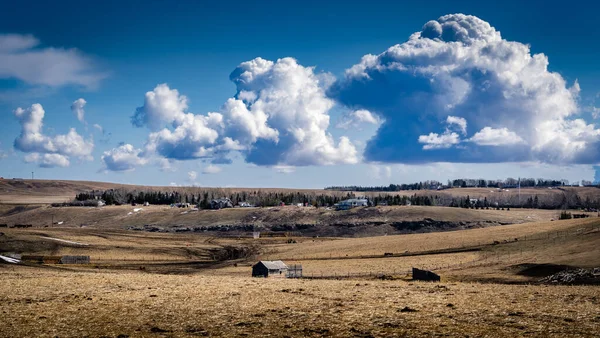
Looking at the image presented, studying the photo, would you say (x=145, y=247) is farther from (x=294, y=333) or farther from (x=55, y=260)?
(x=294, y=333)

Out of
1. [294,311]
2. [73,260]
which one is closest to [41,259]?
[73,260]

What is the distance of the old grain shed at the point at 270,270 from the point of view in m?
67.8

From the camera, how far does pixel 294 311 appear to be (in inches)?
1225

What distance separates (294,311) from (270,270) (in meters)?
37.3

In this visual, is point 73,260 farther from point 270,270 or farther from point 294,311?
point 294,311

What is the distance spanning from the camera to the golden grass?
25797mm

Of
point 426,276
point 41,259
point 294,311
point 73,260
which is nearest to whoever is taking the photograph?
point 294,311

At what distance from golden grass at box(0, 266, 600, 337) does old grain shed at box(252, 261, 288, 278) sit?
77.2ft

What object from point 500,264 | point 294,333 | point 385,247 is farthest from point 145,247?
point 294,333

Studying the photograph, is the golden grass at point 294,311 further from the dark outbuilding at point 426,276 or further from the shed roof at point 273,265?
the shed roof at point 273,265

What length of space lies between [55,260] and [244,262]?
106ft

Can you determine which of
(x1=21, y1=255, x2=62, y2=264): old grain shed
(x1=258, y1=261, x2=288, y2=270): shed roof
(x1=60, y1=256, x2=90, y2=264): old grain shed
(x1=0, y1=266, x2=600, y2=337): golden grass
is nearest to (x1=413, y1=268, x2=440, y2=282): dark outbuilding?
(x1=0, y1=266, x2=600, y2=337): golden grass

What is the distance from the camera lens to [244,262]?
96188 millimetres

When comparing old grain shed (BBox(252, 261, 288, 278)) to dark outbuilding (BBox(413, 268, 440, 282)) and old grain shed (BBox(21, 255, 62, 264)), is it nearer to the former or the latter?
dark outbuilding (BBox(413, 268, 440, 282))
